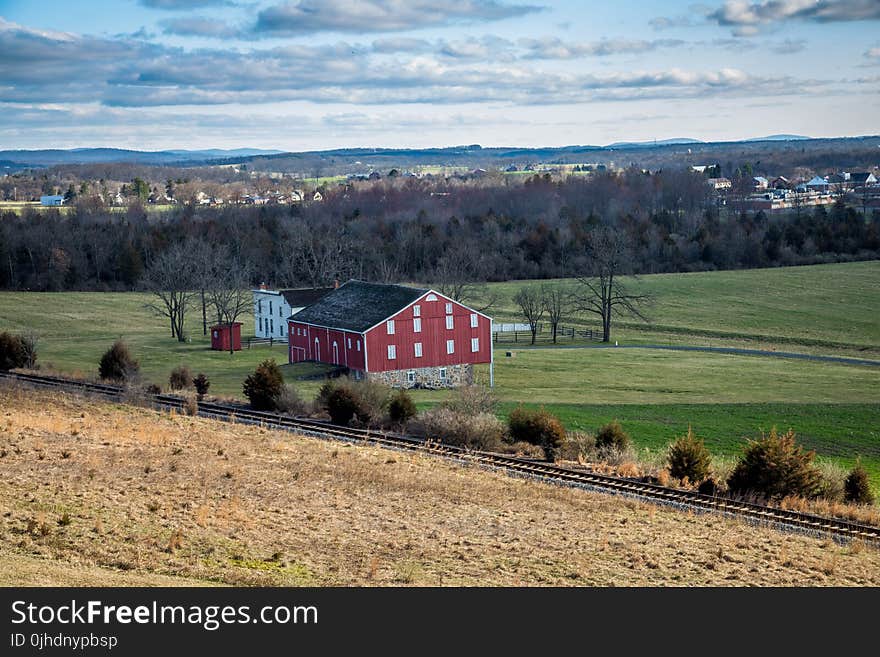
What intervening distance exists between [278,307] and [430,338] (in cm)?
1778

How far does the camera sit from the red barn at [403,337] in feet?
172

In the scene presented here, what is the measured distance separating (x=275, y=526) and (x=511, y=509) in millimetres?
5719

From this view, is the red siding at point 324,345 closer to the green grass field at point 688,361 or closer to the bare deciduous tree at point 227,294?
the green grass field at point 688,361

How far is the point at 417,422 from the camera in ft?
115

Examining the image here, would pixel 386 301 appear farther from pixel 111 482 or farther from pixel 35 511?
pixel 35 511

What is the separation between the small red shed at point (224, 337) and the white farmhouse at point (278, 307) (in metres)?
3.72

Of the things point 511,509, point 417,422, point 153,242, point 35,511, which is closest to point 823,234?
point 153,242

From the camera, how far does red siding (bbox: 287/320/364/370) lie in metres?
52.9

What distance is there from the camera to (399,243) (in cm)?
11644

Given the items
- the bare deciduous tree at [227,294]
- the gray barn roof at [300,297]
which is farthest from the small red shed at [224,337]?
the gray barn roof at [300,297]

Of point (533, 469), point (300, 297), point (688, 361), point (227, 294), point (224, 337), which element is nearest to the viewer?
point (533, 469)

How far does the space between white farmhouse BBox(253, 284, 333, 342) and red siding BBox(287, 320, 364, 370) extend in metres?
7.20

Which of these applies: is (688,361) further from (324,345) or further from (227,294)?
(227,294)

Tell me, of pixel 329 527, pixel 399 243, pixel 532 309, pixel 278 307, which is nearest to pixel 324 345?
pixel 278 307
